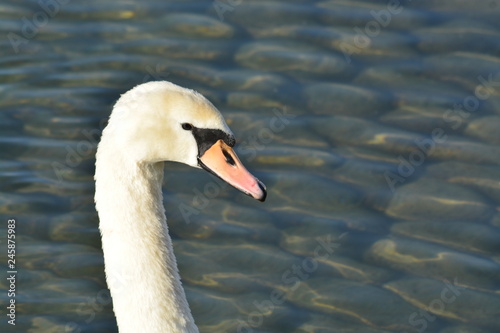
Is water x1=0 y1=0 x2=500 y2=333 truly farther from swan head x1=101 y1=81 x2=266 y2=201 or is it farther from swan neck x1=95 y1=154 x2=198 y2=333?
swan head x1=101 y1=81 x2=266 y2=201

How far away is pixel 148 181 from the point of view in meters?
6.01

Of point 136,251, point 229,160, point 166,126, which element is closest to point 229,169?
point 229,160

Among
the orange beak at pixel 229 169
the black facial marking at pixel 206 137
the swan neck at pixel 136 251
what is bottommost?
the swan neck at pixel 136 251

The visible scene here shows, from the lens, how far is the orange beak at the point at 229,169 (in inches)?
239

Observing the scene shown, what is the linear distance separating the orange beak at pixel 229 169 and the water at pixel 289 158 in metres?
1.86

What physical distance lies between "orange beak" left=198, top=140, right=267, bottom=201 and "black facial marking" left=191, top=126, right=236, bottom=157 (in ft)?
0.08

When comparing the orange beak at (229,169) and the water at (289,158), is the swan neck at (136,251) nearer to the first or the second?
the orange beak at (229,169)

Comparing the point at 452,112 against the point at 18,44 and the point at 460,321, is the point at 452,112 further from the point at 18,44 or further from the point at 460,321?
the point at 18,44

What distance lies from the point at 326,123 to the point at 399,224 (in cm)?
Answer: 153

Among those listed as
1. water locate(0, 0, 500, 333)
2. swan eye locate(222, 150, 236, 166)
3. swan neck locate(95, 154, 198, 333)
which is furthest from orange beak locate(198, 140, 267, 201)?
water locate(0, 0, 500, 333)

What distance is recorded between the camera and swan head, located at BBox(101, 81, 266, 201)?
583cm

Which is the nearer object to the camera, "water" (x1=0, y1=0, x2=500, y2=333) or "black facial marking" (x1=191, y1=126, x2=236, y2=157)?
"black facial marking" (x1=191, y1=126, x2=236, y2=157)

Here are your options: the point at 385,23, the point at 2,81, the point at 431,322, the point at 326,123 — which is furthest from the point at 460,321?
the point at 2,81

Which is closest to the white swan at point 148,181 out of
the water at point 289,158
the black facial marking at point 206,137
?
the black facial marking at point 206,137
